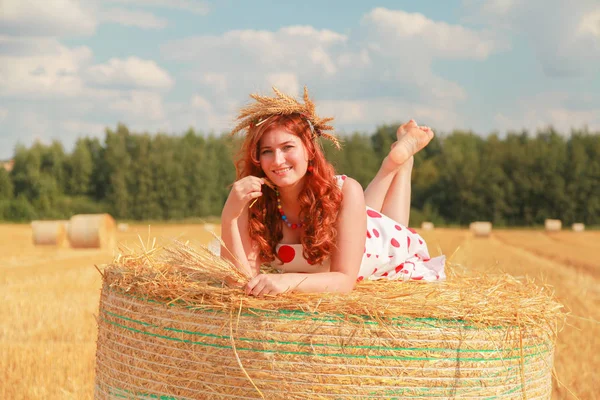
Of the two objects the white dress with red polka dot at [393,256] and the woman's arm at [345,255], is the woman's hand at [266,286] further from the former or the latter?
the white dress with red polka dot at [393,256]

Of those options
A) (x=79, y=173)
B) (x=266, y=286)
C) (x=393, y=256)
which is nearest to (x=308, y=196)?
(x=266, y=286)

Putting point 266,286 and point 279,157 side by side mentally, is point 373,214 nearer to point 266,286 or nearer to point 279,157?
point 279,157

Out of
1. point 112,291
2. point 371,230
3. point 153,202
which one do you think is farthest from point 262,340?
point 153,202

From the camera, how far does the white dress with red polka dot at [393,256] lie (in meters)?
3.75

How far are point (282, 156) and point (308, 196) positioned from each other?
24cm

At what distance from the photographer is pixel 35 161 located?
122 feet

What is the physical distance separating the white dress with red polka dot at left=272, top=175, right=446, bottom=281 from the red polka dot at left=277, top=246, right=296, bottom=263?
0.10 metres

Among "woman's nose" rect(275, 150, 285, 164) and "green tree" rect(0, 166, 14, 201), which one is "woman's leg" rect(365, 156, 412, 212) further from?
"green tree" rect(0, 166, 14, 201)

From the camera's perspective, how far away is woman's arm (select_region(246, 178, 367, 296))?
108 inches

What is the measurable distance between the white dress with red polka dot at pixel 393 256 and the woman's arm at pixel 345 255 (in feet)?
1.63

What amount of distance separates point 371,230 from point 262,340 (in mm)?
1507

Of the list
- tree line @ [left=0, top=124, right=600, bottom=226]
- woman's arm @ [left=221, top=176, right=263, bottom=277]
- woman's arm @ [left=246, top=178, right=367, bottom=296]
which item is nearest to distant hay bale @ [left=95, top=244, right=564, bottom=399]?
woman's arm @ [left=246, top=178, right=367, bottom=296]

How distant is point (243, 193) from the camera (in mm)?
2996

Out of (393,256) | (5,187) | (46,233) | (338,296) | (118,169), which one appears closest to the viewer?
(338,296)
